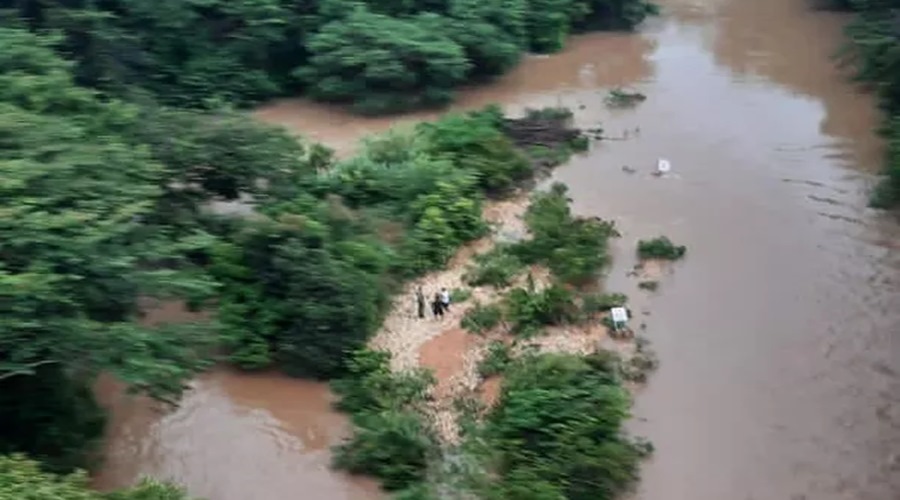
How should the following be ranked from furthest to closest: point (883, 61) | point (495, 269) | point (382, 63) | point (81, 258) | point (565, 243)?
point (382, 63)
point (883, 61)
point (565, 243)
point (495, 269)
point (81, 258)

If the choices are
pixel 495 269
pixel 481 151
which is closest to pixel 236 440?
pixel 495 269

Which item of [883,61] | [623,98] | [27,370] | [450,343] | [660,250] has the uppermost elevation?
[883,61]

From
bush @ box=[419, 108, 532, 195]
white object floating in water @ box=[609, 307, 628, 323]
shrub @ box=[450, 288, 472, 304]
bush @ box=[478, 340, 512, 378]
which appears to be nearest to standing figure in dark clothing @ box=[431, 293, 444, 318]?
shrub @ box=[450, 288, 472, 304]

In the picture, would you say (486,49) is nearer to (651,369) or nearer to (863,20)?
(863,20)

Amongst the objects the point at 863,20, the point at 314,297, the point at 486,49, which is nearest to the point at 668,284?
the point at 314,297

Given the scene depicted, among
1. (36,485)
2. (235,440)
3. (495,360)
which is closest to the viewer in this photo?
(36,485)

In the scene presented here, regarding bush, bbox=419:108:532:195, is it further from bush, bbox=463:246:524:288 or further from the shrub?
the shrub

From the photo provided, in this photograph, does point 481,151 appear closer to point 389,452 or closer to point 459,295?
point 459,295
